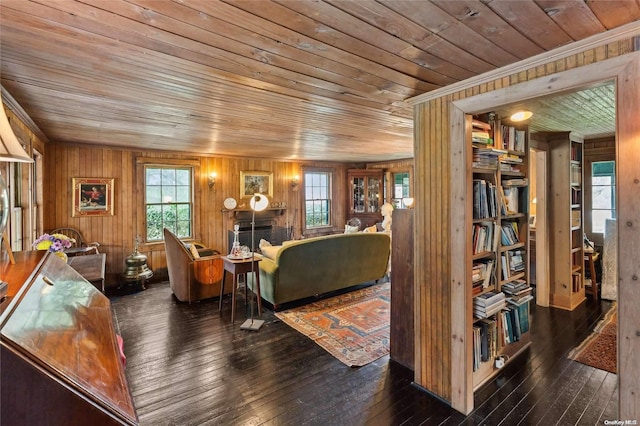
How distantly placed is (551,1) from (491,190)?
1523mm

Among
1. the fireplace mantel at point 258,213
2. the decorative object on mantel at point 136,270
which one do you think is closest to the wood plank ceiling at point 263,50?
the decorative object on mantel at point 136,270

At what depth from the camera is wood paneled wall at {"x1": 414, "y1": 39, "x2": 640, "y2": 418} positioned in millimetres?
2078

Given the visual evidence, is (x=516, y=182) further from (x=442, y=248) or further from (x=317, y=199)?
(x=317, y=199)

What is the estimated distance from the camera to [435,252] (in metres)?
2.27

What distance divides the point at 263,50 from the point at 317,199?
6192 mm

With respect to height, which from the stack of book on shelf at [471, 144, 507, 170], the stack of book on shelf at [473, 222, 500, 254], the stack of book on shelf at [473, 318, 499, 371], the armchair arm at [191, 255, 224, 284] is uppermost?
the stack of book on shelf at [471, 144, 507, 170]

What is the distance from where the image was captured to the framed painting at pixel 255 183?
21.6 ft

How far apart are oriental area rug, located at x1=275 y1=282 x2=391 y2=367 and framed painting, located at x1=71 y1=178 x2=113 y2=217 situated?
353cm

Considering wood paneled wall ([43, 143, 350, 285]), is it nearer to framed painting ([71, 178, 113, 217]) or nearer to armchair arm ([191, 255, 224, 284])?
framed painting ([71, 178, 113, 217])

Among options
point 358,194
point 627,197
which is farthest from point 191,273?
point 358,194

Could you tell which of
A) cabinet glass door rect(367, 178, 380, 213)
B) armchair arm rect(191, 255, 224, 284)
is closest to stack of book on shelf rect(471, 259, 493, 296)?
armchair arm rect(191, 255, 224, 284)

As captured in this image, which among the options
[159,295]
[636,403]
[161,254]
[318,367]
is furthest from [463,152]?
[161,254]

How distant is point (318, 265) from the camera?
414 centimetres

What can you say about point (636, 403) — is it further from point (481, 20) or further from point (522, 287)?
point (481, 20)
